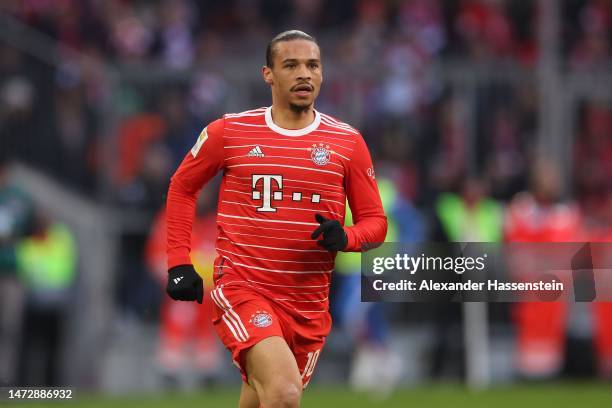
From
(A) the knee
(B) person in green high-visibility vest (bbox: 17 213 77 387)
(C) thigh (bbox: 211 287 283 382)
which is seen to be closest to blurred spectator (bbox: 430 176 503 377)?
(B) person in green high-visibility vest (bbox: 17 213 77 387)

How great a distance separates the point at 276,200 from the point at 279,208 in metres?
0.04

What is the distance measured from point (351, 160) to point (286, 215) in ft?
1.47

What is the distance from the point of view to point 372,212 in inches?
282

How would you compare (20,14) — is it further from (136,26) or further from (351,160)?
(351,160)

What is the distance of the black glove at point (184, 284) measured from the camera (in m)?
6.91

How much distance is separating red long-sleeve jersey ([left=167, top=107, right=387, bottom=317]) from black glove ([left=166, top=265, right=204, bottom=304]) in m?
0.08

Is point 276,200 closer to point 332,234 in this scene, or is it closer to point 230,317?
point 332,234

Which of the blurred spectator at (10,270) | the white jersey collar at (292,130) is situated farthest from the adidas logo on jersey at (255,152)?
the blurred spectator at (10,270)

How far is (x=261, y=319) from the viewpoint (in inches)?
269

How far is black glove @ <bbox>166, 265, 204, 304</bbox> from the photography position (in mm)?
6906

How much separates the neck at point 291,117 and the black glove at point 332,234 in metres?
0.63
